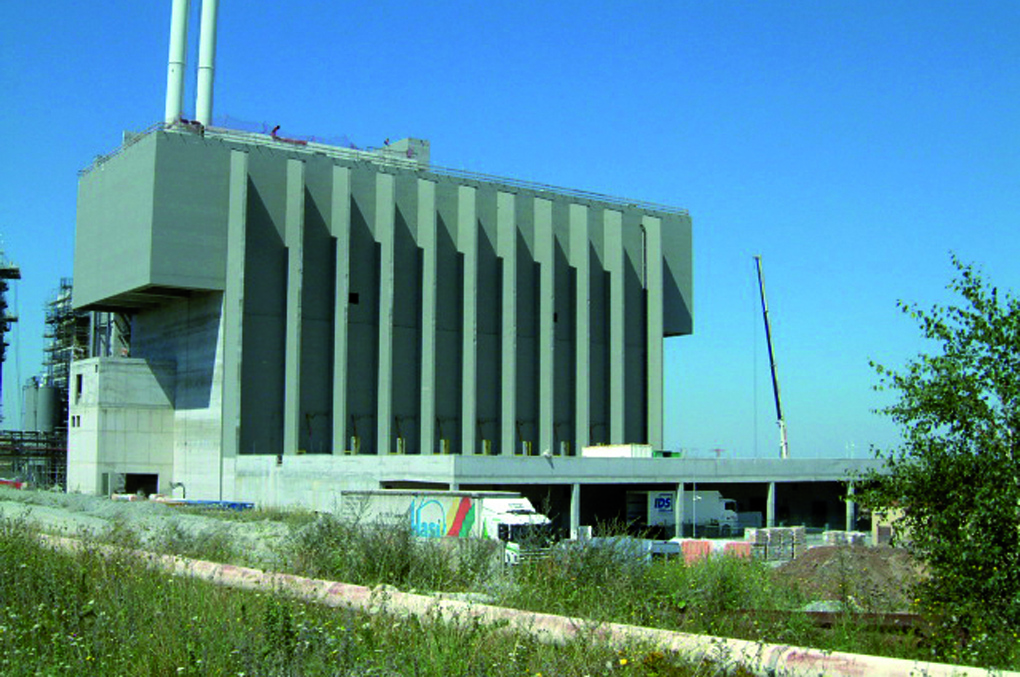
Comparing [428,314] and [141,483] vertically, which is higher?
[428,314]

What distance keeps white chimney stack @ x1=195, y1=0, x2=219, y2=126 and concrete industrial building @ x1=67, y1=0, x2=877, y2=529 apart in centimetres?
17

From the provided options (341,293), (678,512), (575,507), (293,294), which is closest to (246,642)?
(575,507)

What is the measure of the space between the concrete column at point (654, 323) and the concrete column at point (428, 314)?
1626 cm

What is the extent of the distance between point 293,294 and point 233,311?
11.1 feet

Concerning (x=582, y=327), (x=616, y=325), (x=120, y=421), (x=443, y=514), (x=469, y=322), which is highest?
(x=616, y=325)

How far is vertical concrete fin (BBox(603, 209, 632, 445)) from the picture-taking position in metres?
70.8

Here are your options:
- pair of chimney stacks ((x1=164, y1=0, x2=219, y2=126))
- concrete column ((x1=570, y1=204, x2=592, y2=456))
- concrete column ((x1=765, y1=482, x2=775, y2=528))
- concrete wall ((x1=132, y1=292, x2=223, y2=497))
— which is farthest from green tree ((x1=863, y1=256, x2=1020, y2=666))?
pair of chimney stacks ((x1=164, y1=0, x2=219, y2=126))

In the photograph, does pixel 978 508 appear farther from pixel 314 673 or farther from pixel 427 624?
pixel 314 673

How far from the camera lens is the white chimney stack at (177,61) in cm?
7075

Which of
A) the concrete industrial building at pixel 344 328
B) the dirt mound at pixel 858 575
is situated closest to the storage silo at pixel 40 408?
the concrete industrial building at pixel 344 328

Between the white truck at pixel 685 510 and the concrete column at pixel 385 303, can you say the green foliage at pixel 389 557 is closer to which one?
the white truck at pixel 685 510

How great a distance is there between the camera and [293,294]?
198 feet

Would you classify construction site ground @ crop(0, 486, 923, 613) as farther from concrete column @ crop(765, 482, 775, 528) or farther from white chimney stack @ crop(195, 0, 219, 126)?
white chimney stack @ crop(195, 0, 219, 126)

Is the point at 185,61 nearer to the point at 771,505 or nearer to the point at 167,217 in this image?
the point at 167,217
